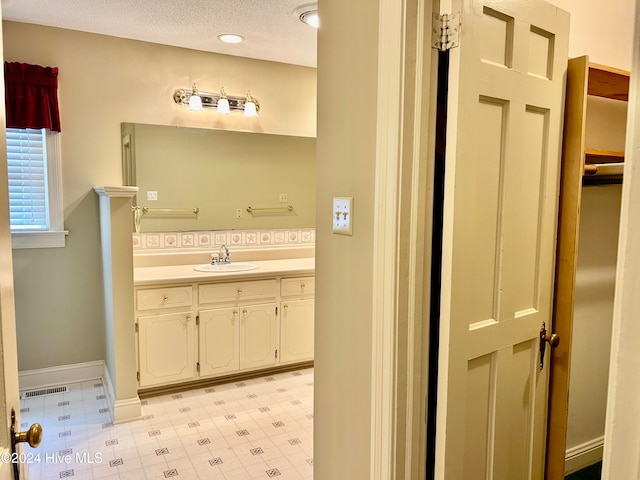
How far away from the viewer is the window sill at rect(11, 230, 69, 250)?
3.13 metres

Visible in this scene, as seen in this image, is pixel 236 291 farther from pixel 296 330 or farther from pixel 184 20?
pixel 184 20

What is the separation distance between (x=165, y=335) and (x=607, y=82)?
112 inches

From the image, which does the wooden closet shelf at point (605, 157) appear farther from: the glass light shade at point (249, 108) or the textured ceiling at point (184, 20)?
the glass light shade at point (249, 108)

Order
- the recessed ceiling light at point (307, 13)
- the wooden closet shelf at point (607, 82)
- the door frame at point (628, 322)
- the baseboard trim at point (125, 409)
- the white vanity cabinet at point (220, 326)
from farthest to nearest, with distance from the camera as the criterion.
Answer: the white vanity cabinet at point (220, 326) → the baseboard trim at point (125, 409) → the recessed ceiling light at point (307, 13) → the wooden closet shelf at point (607, 82) → the door frame at point (628, 322)

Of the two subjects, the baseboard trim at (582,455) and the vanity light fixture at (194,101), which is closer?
the baseboard trim at (582,455)

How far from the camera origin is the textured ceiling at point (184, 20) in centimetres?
268

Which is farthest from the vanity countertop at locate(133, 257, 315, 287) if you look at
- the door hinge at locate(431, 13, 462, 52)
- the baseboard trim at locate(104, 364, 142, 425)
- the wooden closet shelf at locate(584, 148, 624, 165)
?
the door hinge at locate(431, 13, 462, 52)

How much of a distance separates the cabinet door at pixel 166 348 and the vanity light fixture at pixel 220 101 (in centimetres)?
161

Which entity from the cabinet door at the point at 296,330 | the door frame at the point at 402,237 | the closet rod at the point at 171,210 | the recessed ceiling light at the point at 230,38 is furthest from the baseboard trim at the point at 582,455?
the recessed ceiling light at the point at 230,38

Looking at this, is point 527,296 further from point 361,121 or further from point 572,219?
point 361,121

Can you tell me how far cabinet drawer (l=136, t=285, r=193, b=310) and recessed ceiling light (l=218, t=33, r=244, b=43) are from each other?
174 cm

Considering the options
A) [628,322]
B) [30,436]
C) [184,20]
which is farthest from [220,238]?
[628,322]

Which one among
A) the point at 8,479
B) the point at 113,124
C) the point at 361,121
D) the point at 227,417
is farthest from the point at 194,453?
the point at 113,124

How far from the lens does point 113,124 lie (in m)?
Answer: 3.37
